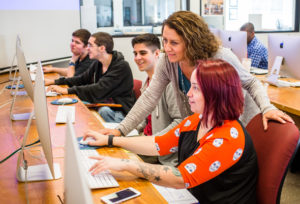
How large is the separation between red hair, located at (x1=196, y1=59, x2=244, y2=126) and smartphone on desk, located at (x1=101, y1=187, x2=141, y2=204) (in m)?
0.38

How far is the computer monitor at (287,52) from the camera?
9.39 feet

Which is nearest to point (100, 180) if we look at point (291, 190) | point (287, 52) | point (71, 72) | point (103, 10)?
point (291, 190)

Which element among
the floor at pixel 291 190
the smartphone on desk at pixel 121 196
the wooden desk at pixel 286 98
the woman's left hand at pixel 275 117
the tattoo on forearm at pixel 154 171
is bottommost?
the floor at pixel 291 190

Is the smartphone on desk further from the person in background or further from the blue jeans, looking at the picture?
the person in background

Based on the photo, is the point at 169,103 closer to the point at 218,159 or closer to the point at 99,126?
the point at 99,126

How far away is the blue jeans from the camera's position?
3.04m

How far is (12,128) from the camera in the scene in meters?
2.07

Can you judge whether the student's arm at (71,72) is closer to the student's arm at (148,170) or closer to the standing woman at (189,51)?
the standing woman at (189,51)

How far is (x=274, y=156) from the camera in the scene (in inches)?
50.7

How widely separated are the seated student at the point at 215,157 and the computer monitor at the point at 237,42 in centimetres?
252

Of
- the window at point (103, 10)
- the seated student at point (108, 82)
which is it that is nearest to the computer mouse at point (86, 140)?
the seated student at point (108, 82)

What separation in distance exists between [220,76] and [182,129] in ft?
1.08

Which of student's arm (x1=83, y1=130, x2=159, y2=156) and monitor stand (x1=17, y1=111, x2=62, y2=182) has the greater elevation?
student's arm (x1=83, y1=130, x2=159, y2=156)

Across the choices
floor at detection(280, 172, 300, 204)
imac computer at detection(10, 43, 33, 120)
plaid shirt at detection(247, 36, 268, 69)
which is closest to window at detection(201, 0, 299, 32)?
plaid shirt at detection(247, 36, 268, 69)
